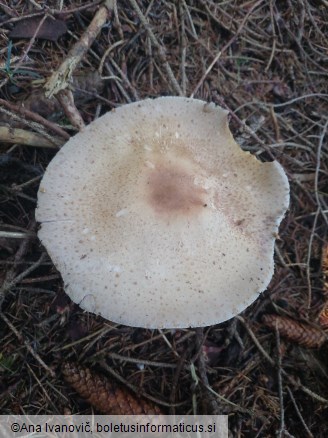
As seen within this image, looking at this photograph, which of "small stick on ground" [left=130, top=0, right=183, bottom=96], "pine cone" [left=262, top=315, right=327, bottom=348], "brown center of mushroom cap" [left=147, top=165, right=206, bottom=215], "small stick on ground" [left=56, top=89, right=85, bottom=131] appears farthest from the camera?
"small stick on ground" [left=130, top=0, right=183, bottom=96]

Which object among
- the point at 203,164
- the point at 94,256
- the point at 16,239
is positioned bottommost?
the point at 16,239

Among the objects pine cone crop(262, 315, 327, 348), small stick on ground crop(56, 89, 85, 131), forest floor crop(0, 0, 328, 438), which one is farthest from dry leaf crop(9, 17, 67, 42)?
pine cone crop(262, 315, 327, 348)

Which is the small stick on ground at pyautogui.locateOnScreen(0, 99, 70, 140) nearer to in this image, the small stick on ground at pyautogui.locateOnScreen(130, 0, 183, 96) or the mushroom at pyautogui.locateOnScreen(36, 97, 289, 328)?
the mushroom at pyautogui.locateOnScreen(36, 97, 289, 328)

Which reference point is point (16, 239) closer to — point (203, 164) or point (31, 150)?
point (31, 150)

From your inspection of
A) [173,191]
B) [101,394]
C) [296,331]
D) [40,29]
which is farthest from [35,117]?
[296,331]

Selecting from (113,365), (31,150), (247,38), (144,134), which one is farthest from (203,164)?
(247,38)

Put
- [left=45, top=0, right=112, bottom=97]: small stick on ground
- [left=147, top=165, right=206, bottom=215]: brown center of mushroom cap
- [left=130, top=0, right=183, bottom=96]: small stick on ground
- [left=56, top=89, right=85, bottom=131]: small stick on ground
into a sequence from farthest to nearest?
[left=130, top=0, right=183, bottom=96]: small stick on ground
[left=56, top=89, right=85, bottom=131]: small stick on ground
[left=45, top=0, right=112, bottom=97]: small stick on ground
[left=147, top=165, right=206, bottom=215]: brown center of mushroom cap

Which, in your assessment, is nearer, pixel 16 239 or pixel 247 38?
pixel 16 239
